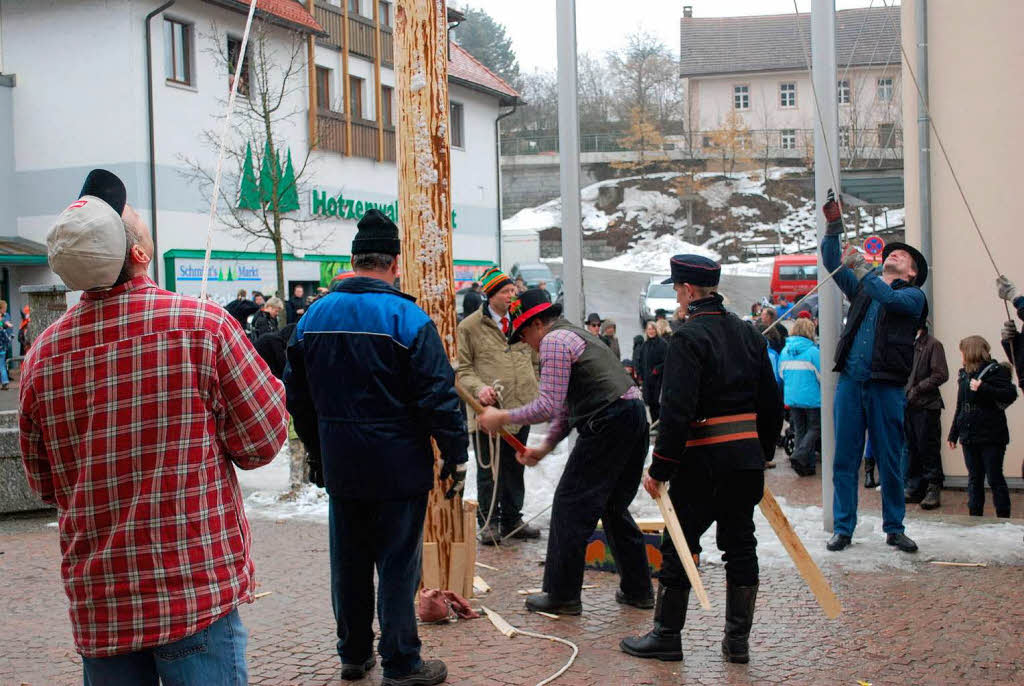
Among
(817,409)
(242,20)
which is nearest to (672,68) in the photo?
(242,20)

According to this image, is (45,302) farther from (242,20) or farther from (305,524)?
(242,20)

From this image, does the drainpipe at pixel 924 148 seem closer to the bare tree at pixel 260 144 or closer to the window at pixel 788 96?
the bare tree at pixel 260 144

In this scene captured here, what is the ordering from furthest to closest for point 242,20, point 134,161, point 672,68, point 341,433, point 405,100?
1. point 672,68
2. point 242,20
3. point 134,161
4. point 405,100
5. point 341,433

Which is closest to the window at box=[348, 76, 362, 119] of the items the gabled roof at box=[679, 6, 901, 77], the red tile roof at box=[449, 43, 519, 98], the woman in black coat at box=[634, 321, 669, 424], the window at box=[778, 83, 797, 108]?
the red tile roof at box=[449, 43, 519, 98]

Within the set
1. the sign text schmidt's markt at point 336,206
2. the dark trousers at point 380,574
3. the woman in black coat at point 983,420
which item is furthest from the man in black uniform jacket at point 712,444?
the sign text schmidt's markt at point 336,206

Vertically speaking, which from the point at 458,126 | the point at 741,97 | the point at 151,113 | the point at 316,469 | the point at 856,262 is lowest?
the point at 316,469

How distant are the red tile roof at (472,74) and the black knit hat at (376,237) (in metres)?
30.3

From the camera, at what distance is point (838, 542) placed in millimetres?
7098

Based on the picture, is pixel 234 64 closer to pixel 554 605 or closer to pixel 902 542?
pixel 902 542

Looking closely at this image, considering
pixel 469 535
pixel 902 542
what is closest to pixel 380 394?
pixel 469 535

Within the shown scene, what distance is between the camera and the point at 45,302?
1020cm

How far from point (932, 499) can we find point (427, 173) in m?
5.70

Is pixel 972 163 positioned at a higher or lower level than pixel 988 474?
higher

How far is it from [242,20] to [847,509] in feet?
78.8
